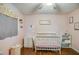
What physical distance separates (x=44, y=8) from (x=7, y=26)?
0.59 meters

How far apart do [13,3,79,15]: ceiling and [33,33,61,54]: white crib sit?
0.34 meters

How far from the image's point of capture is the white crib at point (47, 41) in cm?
173

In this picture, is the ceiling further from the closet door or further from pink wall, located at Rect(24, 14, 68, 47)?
the closet door

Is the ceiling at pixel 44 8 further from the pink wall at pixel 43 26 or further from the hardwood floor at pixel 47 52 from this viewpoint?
the hardwood floor at pixel 47 52

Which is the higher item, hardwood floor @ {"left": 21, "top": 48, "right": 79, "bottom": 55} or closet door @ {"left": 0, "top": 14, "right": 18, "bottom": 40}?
closet door @ {"left": 0, "top": 14, "right": 18, "bottom": 40}

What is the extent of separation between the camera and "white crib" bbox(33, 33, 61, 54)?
173 centimetres

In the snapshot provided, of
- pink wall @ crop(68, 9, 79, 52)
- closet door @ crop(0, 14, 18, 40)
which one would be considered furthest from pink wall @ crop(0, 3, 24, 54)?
pink wall @ crop(68, 9, 79, 52)

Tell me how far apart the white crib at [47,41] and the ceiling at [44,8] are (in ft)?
1.11

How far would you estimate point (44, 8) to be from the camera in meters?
1.72

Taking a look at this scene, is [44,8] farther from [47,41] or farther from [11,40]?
[11,40]
